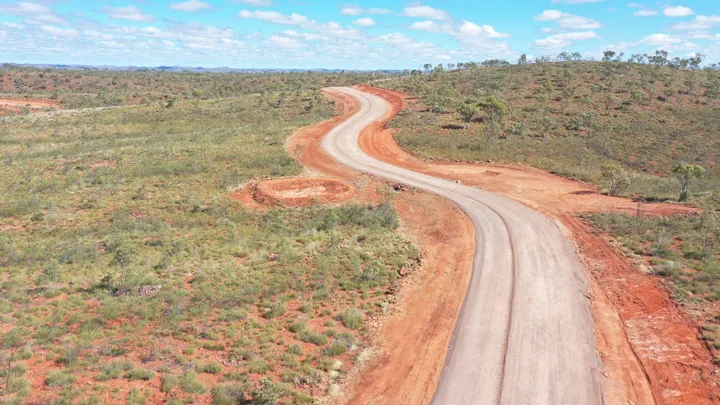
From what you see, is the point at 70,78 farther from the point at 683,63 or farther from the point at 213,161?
the point at 683,63

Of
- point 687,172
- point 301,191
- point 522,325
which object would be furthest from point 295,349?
point 687,172

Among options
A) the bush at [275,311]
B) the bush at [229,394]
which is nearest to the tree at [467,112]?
the bush at [275,311]

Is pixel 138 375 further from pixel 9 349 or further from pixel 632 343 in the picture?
pixel 632 343

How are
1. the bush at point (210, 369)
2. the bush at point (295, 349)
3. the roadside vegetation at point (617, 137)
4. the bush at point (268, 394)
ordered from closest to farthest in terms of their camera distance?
the bush at point (268, 394), the bush at point (210, 369), the bush at point (295, 349), the roadside vegetation at point (617, 137)

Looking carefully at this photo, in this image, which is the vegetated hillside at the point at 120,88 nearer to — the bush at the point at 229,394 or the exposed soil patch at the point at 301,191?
the exposed soil patch at the point at 301,191

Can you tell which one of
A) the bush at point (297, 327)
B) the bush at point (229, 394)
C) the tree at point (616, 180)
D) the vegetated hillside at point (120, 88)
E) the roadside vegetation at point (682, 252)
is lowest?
the bush at point (229, 394)

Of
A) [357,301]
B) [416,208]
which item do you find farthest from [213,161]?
[357,301]

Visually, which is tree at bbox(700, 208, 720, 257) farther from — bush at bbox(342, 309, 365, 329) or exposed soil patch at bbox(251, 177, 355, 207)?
exposed soil patch at bbox(251, 177, 355, 207)
